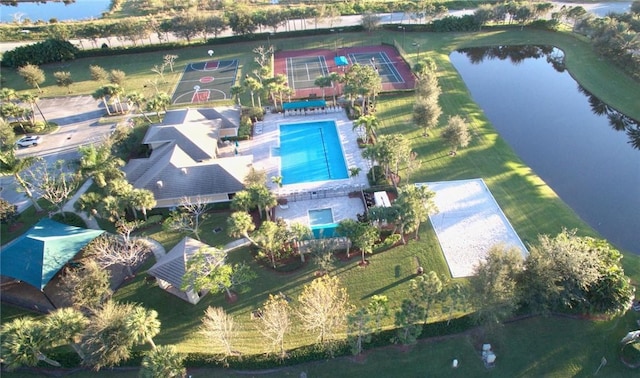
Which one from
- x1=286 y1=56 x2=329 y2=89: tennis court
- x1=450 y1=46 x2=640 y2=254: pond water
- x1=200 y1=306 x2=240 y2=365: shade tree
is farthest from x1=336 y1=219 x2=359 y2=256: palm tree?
x1=286 y1=56 x2=329 y2=89: tennis court

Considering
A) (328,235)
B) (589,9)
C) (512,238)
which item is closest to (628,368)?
(512,238)

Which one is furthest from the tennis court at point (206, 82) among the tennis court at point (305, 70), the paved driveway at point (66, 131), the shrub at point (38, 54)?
the shrub at point (38, 54)

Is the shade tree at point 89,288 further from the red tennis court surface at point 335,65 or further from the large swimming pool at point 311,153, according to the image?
the red tennis court surface at point 335,65

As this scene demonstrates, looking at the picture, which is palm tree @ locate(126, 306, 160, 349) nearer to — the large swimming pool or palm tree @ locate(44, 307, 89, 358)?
palm tree @ locate(44, 307, 89, 358)

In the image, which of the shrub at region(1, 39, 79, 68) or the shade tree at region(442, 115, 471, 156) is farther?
the shrub at region(1, 39, 79, 68)

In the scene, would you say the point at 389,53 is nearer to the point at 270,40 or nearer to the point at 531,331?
the point at 270,40

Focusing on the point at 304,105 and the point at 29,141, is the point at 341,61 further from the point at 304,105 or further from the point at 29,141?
the point at 29,141

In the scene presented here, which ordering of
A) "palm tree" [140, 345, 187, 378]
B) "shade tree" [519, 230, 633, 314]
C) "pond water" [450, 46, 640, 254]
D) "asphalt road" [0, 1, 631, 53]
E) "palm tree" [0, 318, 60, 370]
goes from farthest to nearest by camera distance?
"asphalt road" [0, 1, 631, 53] → "pond water" [450, 46, 640, 254] → "shade tree" [519, 230, 633, 314] → "palm tree" [0, 318, 60, 370] → "palm tree" [140, 345, 187, 378]
